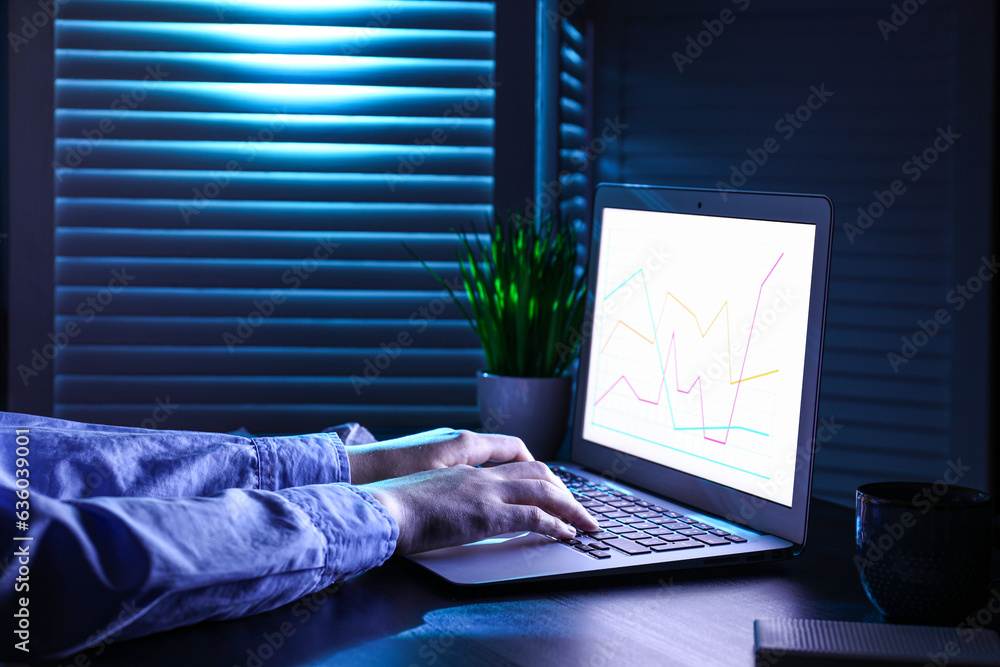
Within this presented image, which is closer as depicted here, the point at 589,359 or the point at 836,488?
the point at 589,359

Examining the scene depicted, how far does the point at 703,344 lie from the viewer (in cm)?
98

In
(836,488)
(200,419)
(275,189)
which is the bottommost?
(836,488)

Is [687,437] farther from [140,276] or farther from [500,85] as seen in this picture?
[140,276]

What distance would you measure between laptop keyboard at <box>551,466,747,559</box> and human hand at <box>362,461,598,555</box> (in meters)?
0.02

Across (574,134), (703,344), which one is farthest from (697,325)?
(574,134)

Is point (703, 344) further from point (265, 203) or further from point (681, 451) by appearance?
point (265, 203)

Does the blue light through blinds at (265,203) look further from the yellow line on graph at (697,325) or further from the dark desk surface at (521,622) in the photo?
the dark desk surface at (521,622)

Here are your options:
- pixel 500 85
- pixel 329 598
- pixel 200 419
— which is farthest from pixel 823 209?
pixel 200 419

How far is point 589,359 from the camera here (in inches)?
46.3

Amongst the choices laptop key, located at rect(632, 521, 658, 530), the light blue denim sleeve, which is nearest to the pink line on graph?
laptop key, located at rect(632, 521, 658, 530)

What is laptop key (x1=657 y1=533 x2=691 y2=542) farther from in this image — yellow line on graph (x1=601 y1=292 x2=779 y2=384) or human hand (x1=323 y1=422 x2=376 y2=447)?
human hand (x1=323 y1=422 x2=376 y2=447)

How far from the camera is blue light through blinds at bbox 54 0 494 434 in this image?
1565 mm

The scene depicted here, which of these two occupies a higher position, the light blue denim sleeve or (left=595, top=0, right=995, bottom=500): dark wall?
(left=595, top=0, right=995, bottom=500): dark wall

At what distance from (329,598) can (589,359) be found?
53 cm
